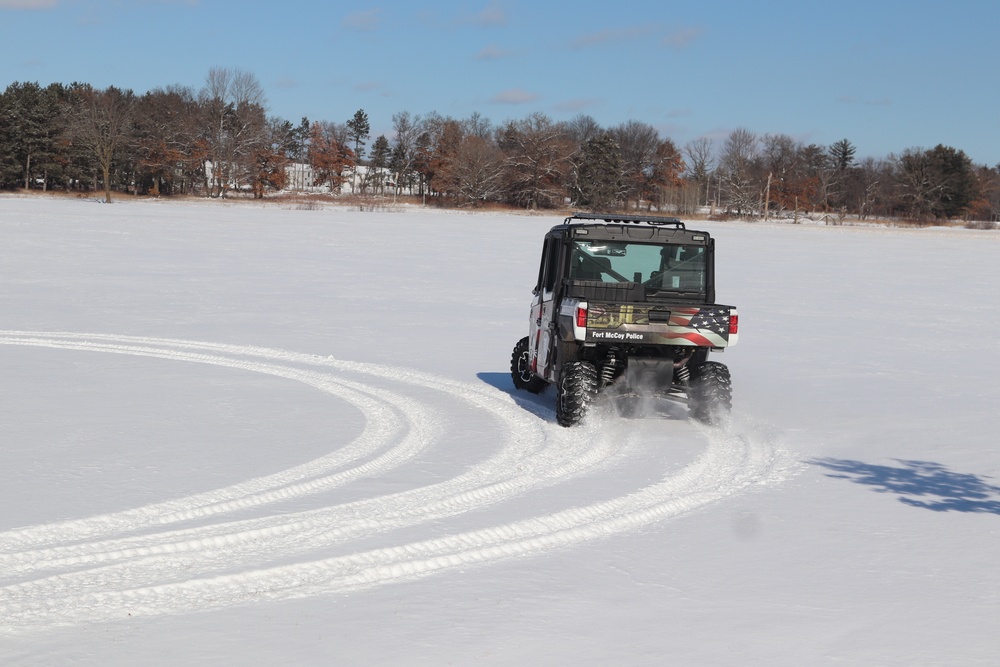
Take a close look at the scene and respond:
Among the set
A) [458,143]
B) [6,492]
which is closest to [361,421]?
[6,492]

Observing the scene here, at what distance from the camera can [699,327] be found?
34.7 ft

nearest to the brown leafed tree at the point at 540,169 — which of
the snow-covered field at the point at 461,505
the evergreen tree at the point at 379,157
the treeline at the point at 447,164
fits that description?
the treeline at the point at 447,164

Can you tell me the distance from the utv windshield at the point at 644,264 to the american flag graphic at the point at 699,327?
3.71 feet

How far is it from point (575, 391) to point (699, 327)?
4.59 ft

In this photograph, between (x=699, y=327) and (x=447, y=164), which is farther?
(x=447, y=164)

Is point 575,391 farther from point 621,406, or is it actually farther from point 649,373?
point 621,406

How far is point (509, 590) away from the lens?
6.02 meters

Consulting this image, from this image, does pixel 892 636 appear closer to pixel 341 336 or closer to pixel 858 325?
pixel 341 336

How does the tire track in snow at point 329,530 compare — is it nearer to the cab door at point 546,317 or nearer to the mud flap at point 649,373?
the mud flap at point 649,373

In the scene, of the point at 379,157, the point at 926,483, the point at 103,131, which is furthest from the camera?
the point at 379,157

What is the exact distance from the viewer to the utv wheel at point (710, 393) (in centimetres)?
1084

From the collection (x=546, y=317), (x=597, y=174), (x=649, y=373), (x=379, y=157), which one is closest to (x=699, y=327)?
(x=649, y=373)

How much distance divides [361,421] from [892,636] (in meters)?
6.49

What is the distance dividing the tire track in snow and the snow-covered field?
1.2 inches
